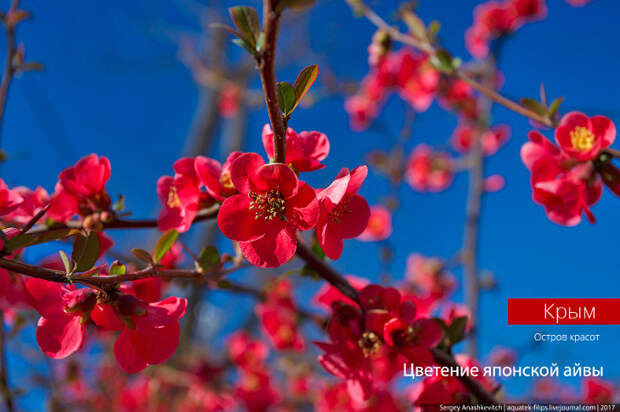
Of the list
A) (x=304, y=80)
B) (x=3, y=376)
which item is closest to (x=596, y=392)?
(x=304, y=80)

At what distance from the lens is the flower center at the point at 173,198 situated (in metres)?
0.77

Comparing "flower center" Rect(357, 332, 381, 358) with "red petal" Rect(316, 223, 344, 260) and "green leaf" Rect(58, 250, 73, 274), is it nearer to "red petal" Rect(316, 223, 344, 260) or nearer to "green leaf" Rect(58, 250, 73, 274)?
"red petal" Rect(316, 223, 344, 260)

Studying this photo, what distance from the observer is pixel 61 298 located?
1.91 ft

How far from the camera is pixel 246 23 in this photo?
433 millimetres

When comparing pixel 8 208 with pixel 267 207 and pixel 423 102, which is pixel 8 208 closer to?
pixel 267 207

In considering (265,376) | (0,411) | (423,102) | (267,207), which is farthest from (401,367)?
(0,411)

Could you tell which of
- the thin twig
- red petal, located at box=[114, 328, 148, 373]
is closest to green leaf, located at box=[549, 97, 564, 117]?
red petal, located at box=[114, 328, 148, 373]

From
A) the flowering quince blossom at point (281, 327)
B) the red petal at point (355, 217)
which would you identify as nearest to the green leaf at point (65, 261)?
the red petal at point (355, 217)

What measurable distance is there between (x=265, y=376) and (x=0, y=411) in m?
1.40

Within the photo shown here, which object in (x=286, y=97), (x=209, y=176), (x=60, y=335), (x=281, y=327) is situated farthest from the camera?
(x=281, y=327)

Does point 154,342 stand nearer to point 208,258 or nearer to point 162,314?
point 162,314

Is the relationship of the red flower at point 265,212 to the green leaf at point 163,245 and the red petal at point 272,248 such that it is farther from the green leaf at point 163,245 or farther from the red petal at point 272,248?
the green leaf at point 163,245

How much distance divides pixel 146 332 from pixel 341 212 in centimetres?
31

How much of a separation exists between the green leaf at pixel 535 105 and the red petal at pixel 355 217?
44 centimetres
